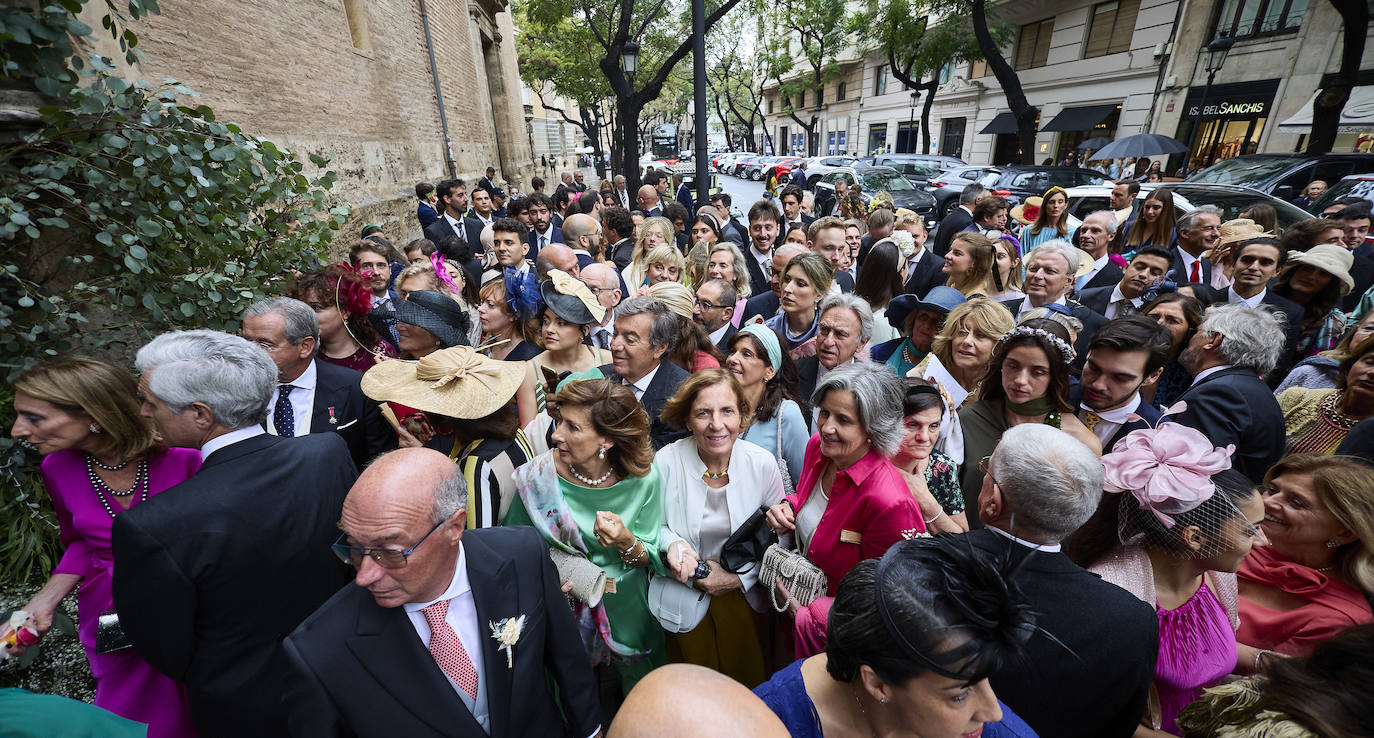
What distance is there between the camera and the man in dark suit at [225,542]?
1.81 m

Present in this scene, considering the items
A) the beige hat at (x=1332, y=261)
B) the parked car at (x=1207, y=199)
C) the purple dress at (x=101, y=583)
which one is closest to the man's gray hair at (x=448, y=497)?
the purple dress at (x=101, y=583)

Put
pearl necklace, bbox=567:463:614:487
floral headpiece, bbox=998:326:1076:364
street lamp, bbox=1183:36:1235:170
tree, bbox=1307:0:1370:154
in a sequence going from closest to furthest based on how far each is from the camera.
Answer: pearl necklace, bbox=567:463:614:487, floral headpiece, bbox=998:326:1076:364, tree, bbox=1307:0:1370:154, street lamp, bbox=1183:36:1235:170

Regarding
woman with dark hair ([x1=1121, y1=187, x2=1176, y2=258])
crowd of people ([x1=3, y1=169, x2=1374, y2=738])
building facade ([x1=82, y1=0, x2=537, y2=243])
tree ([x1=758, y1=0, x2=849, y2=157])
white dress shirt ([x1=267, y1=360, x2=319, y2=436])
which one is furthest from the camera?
tree ([x1=758, y1=0, x2=849, y2=157])

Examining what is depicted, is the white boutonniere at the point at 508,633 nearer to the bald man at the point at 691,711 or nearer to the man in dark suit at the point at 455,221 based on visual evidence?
the bald man at the point at 691,711

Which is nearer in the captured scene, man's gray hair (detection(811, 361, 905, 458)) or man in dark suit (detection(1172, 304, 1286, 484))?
man's gray hair (detection(811, 361, 905, 458))

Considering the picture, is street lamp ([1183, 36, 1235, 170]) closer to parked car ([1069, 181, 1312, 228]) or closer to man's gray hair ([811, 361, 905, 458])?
parked car ([1069, 181, 1312, 228])

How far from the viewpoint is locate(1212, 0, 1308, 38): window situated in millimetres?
15500

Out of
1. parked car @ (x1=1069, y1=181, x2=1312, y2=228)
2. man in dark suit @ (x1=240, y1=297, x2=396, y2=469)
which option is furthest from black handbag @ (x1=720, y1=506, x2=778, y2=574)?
parked car @ (x1=1069, y1=181, x2=1312, y2=228)

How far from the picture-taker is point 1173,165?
714 inches

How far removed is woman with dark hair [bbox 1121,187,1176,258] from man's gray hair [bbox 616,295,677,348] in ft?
19.6

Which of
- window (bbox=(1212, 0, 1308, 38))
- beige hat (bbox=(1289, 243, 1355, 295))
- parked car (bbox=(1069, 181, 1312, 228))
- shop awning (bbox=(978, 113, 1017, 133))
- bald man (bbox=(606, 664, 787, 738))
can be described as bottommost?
bald man (bbox=(606, 664, 787, 738))

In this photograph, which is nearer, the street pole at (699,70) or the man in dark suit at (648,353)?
the man in dark suit at (648,353)

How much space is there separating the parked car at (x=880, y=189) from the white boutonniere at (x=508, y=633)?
12.6 metres

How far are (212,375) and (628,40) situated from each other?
46.3 feet
